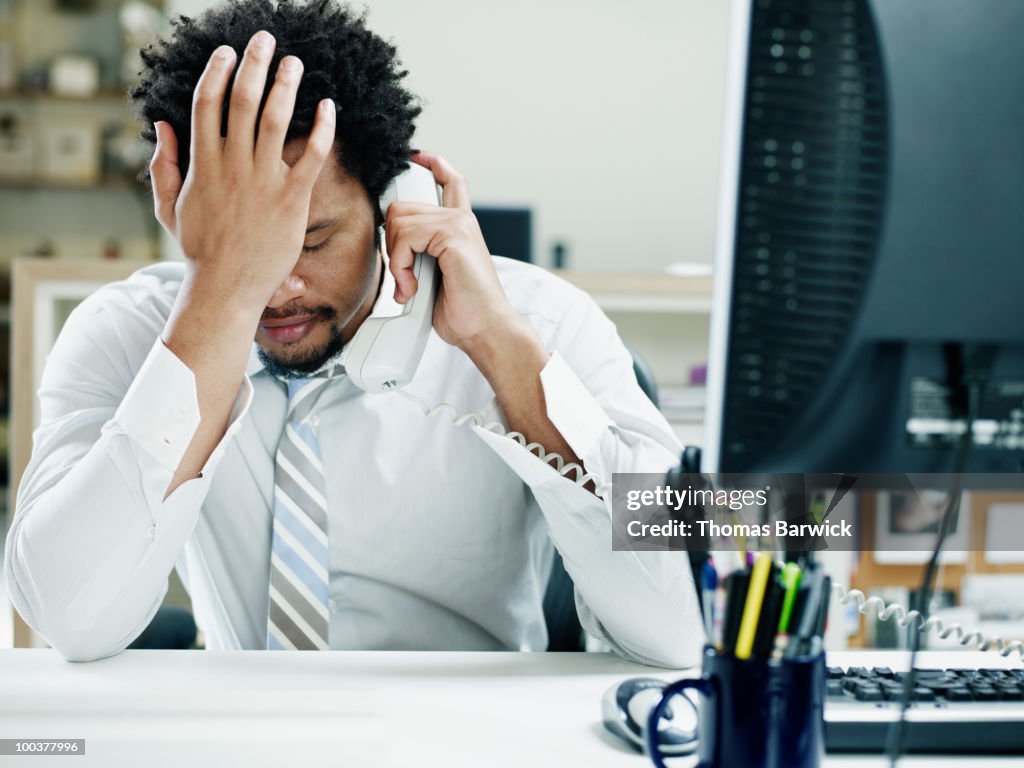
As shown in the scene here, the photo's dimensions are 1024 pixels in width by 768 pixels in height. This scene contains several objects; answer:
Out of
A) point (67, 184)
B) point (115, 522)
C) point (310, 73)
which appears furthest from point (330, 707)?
point (67, 184)

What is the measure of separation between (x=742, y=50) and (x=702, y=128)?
312 cm

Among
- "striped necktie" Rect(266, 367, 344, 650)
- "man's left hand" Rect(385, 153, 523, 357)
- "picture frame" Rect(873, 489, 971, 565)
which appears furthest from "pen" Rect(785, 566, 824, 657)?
"picture frame" Rect(873, 489, 971, 565)

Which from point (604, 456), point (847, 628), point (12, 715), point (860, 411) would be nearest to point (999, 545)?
point (847, 628)

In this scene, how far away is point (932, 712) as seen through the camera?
0.64m

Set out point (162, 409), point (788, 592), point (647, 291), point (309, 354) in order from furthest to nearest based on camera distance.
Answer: point (647, 291)
point (309, 354)
point (162, 409)
point (788, 592)

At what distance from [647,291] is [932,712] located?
1.73 meters

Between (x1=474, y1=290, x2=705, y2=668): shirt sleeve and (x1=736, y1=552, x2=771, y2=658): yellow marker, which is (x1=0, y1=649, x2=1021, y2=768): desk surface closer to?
(x1=474, y1=290, x2=705, y2=668): shirt sleeve

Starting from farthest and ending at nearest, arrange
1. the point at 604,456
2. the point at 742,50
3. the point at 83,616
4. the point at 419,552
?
the point at 419,552 < the point at 604,456 < the point at 83,616 < the point at 742,50

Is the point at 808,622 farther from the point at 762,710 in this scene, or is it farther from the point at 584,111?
the point at 584,111

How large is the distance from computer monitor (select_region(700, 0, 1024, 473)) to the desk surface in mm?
257

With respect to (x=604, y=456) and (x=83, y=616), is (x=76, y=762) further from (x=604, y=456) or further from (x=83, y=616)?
(x=604, y=456)

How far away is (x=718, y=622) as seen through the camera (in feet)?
1.69

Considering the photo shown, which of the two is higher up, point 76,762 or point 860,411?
point 860,411

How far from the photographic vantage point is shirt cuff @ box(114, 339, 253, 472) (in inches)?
31.4
